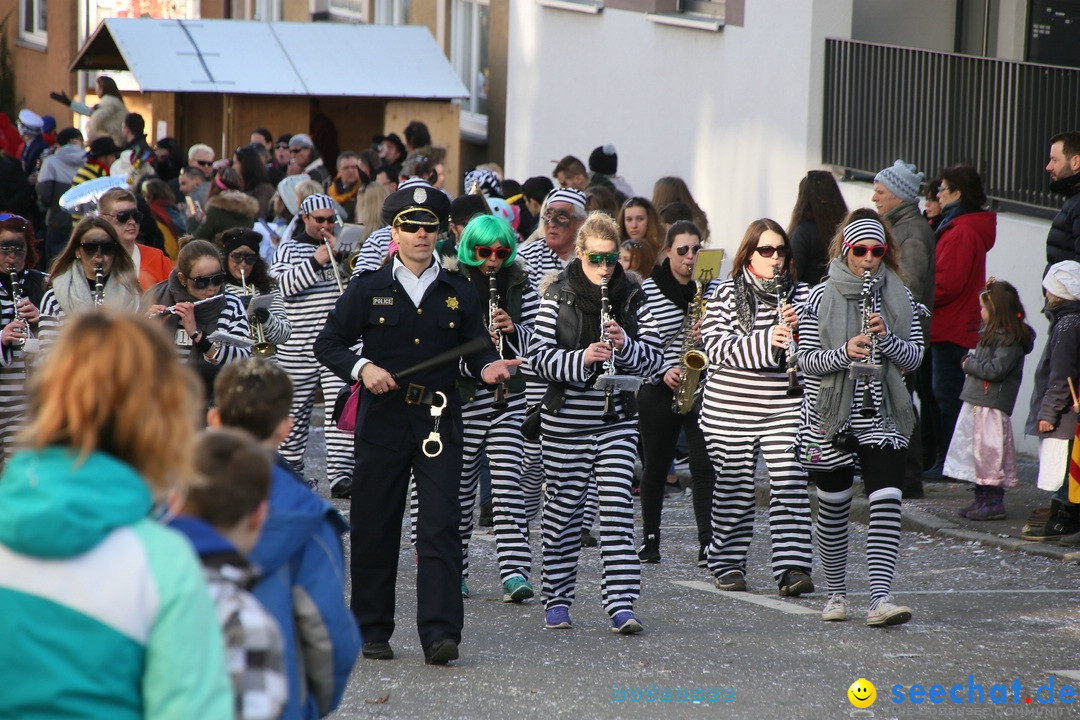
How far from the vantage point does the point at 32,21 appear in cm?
3597

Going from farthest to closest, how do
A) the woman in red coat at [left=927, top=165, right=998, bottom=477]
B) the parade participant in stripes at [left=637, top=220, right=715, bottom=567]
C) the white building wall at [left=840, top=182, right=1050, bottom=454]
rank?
the white building wall at [left=840, top=182, right=1050, bottom=454]
the woman in red coat at [left=927, top=165, right=998, bottom=477]
the parade participant in stripes at [left=637, top=220, right=715, bottom=567]

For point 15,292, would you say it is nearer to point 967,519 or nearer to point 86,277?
point 86,277

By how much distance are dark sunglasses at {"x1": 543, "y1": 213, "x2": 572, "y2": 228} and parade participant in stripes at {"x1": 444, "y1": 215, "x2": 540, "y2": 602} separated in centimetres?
137

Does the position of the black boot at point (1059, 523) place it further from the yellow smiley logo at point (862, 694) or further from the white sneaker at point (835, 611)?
the yellow smiley logo at point (862, 694)

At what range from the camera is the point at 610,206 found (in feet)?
38.2

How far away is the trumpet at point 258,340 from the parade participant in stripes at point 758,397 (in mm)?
2358

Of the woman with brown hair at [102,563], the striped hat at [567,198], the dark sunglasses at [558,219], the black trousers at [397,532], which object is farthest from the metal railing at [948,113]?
the woman with brown hair at [102,563]

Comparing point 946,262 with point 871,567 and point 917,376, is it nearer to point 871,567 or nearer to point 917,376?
point 917,376

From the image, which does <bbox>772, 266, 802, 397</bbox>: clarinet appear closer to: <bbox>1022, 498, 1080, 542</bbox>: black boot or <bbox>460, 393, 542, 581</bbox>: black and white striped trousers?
<bbox>460, 393, 542, 581</bbox>: black and white striped trousers

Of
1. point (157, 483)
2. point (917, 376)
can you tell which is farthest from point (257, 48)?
point (157, 483)

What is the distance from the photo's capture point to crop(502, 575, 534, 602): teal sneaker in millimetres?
7984

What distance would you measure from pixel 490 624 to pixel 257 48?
15.7 meters

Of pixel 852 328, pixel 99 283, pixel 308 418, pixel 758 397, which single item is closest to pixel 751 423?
pixel 758 397

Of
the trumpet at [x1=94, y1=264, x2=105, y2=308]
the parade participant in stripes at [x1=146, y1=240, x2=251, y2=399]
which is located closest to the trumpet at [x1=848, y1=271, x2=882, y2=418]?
the parade participant in stripes at [x1=146, y1=240, x2=251, y2=399]
